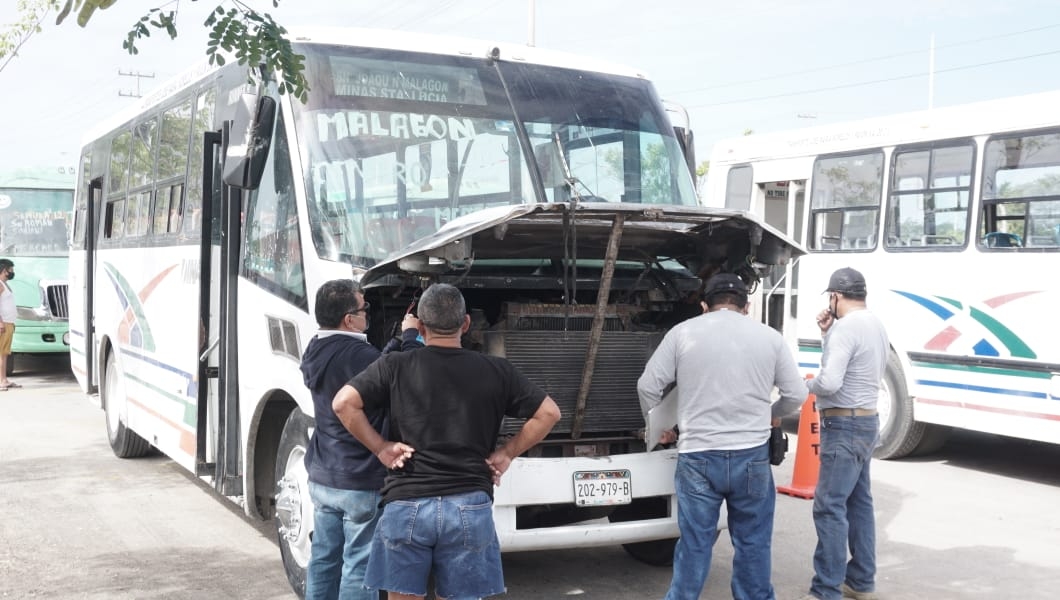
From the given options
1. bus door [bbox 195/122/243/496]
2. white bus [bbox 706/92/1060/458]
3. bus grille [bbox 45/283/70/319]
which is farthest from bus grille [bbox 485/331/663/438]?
bus grille [bbox 45/283/70/319]

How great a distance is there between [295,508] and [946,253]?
6765 mm

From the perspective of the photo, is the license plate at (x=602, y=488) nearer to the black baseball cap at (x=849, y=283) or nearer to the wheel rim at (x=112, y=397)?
the black baseball cap at (x=849, y=283)

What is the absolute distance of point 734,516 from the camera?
17.7 ft

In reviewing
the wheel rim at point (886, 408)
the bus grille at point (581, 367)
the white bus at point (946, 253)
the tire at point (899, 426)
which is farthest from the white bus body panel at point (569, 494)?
the wheel rim at point (886, 408)

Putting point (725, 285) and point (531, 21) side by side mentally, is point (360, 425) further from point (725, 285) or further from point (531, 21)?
point (531, 21)

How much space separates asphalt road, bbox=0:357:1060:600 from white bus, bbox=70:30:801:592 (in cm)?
43

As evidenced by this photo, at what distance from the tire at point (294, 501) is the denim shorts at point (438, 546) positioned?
1.69 metres

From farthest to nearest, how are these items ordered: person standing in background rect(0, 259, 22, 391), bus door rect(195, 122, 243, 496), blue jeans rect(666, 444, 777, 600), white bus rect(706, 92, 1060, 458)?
person standing in background rect(0, 259, 22, 391), white bus rect(706, 92, 1060, 458), bus door rect(195, 122, 243, 496), blue jeans rect(666, 444, 777, 600)

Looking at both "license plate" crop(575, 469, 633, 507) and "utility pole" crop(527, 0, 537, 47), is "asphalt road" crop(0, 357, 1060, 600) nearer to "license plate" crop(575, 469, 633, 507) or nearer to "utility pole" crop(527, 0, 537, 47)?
"license plate" crop(575, 469, 633, 507)

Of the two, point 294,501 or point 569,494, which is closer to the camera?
point 569,494

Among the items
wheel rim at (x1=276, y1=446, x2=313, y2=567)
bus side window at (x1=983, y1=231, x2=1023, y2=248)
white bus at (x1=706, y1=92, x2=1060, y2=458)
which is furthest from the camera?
bus side window at (x1=983, y1=231, x2=1023, y2=248)

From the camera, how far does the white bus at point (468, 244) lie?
5.59m

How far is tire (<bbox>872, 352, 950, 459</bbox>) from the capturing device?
1044 cm

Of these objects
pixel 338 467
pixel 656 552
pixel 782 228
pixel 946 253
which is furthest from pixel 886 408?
pixel 338 467
